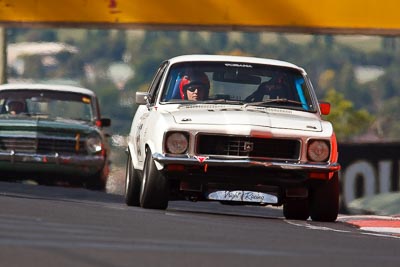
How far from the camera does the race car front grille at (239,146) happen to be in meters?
14.4

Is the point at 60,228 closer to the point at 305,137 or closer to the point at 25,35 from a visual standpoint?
the point at 305,137

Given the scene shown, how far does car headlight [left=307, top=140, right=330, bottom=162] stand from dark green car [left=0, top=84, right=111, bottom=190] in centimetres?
825

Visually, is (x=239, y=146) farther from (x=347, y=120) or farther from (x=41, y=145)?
(x=347, y=120)

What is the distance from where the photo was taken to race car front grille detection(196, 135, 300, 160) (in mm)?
14383

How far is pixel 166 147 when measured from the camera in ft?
47.1

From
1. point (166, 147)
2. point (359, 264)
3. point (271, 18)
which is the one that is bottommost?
point (359, 264)

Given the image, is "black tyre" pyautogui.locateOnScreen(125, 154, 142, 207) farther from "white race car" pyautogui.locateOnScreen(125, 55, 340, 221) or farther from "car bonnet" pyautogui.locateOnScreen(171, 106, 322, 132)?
"car bonnet" pyautogui.locateOnScreen(171, 106, 322, 132)

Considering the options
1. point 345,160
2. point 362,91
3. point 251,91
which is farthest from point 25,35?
point 251,91

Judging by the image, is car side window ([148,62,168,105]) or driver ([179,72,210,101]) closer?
driver ([179,72,210,101])

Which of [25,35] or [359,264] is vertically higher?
[25,35]

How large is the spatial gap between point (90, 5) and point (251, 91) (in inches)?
507

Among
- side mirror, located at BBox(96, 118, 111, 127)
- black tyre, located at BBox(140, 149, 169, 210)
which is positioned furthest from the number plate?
side mirror, located at BBox(96, 118, 111, 127)

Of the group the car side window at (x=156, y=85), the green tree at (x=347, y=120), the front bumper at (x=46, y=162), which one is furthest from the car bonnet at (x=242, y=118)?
the green tree at (x=347, y=120)

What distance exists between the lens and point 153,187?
14.6m
